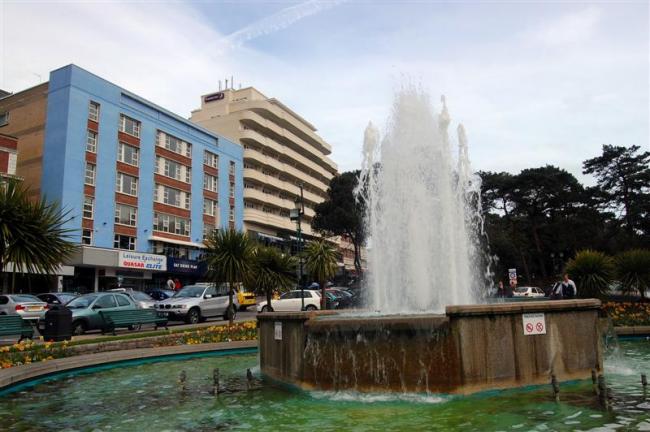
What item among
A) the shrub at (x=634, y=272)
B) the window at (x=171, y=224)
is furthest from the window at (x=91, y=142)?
the shrub at (x=634, y=272)

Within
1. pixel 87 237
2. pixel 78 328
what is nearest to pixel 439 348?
pixel 78 328

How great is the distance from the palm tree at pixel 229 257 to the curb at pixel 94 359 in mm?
5044

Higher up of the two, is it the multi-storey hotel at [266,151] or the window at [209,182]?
the multi-storey hotel at [266,151]

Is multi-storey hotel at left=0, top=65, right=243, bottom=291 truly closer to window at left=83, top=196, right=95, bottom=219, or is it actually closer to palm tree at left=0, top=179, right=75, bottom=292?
window at left=83, top=196, right=95, bottom=219

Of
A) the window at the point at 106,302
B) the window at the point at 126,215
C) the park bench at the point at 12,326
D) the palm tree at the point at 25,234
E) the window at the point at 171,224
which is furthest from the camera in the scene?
the window at the point at 171,224

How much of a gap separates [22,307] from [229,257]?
28.2 feet

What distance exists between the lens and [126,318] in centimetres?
1803

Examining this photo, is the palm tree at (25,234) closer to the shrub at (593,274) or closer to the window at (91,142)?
the shrub at (593,274)

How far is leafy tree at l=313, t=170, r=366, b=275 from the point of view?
59.4 metres

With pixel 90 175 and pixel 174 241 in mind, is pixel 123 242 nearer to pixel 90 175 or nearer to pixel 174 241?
pixel 174 241

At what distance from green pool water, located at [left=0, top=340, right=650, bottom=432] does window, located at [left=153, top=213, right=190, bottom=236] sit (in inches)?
1582

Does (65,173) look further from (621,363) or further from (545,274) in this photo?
(545,274)

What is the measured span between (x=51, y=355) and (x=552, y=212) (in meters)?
59.0

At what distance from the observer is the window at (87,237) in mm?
40812
